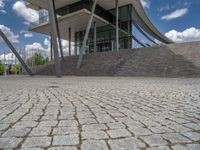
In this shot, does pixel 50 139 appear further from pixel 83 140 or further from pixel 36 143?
pixel 83 140

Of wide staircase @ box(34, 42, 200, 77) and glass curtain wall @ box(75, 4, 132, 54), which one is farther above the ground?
glass curtain wall @ box(75, 4, 132, 54)

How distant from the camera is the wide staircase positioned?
54.5ft

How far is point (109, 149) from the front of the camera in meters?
2.13

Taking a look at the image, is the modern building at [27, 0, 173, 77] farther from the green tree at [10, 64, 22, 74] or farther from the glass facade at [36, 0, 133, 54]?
the green tree at [10, 64, 22, 74]

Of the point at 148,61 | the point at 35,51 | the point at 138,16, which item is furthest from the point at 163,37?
the point at 148,61

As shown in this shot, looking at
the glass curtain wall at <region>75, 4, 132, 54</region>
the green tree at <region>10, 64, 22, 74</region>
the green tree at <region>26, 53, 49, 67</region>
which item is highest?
the glass curtain wall at <region>75, 4, 132, 54</region>

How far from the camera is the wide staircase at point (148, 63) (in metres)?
16.6

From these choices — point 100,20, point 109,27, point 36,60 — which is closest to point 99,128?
point 100,20

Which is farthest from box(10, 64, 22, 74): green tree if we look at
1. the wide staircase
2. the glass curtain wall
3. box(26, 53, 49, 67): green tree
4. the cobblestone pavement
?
the cobblestone pavement

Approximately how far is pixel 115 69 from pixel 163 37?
38.3 metres

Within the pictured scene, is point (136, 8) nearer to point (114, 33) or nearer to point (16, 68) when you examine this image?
point (114, 33)

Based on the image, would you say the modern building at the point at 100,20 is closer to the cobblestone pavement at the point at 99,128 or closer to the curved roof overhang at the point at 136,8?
the curved roof overhang at the point at 136,8

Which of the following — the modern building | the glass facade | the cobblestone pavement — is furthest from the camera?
the glass facade

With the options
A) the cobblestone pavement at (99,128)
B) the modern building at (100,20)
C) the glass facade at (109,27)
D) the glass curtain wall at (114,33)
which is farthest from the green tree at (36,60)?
the cobblestone pavement at (99,128)
